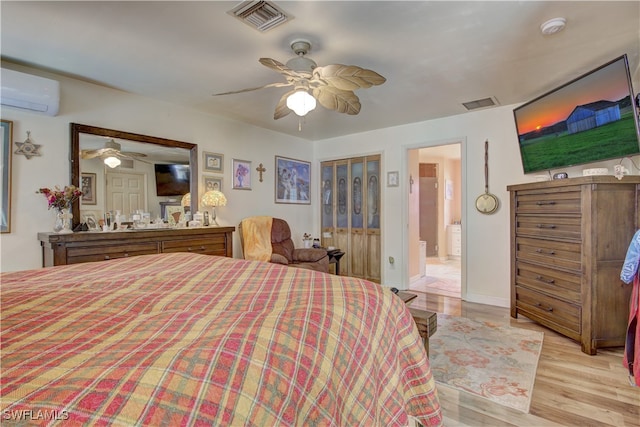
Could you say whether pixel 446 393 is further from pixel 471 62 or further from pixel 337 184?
pixel 337 184

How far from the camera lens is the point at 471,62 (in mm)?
2596

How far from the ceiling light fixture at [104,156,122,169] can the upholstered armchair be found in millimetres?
1585

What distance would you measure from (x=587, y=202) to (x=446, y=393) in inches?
76.4

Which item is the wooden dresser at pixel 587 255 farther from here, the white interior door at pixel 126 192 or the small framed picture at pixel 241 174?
the white interior door at pixel 126 192

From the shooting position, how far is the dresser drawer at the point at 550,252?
261 centimetres

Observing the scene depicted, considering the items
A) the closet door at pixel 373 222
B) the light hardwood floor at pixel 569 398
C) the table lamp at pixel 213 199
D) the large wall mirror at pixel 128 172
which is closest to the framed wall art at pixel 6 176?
the large wall mirror at pixel 128 172

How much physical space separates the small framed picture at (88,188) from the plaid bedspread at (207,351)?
1849 mm

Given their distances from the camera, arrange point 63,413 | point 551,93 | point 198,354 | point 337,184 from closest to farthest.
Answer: point 63,413 → point 198,354 → point 551,93 → point 337,184

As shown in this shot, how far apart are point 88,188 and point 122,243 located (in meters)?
0.72

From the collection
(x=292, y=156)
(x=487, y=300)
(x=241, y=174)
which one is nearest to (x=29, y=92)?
(x=241, y=174)

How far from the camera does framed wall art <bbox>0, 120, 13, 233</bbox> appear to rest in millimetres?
2523

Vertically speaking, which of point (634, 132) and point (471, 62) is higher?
point (471, 62)

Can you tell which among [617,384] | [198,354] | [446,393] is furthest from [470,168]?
[198,354]

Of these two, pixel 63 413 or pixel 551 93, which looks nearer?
pixel 63 413
